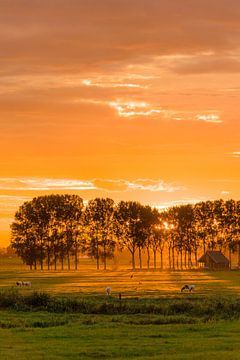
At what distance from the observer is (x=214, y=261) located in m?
186

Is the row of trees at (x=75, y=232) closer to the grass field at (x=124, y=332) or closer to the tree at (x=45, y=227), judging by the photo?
the tree at (x=45, y=227)

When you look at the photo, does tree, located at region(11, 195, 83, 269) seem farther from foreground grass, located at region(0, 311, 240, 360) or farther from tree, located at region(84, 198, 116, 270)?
foreground grass, located at region(0, 311, 240, 360)

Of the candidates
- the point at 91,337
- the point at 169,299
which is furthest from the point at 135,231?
the point at 91,337

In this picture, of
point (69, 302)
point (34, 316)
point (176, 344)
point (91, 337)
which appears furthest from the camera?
point (69, 302)

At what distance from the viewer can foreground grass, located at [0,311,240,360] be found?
111 ft

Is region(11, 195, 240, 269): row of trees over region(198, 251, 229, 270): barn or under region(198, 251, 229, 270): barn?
over

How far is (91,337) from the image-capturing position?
4053 centimetres

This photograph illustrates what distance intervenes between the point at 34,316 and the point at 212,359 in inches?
1013

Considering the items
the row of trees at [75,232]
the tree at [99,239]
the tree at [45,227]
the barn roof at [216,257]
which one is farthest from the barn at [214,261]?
the tree at [45,227]

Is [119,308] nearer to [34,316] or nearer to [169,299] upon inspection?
[34,316]

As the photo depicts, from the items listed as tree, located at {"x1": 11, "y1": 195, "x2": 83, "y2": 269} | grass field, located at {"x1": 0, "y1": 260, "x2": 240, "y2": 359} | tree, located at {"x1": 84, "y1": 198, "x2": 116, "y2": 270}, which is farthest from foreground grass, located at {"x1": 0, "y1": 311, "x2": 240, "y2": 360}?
tree, located at {"x1": 84, "y1": 198, "x2": 116, "y2": 270}

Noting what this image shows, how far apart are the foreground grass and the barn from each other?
137 meters

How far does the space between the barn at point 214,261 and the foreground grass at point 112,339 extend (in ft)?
448

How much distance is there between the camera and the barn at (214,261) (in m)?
186
